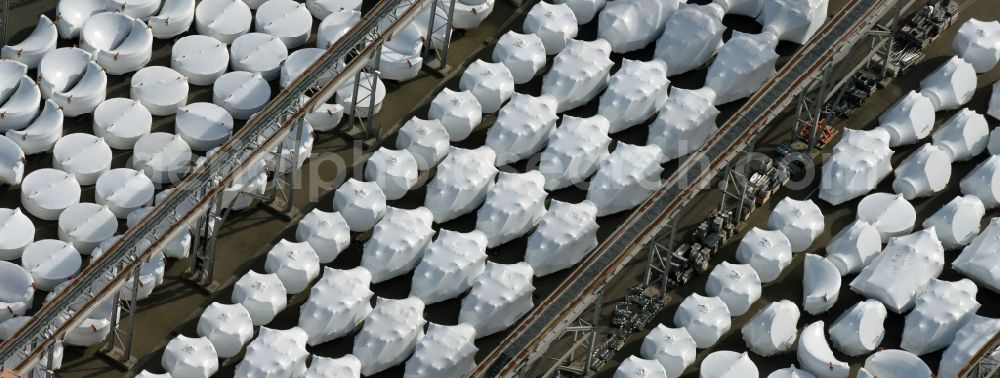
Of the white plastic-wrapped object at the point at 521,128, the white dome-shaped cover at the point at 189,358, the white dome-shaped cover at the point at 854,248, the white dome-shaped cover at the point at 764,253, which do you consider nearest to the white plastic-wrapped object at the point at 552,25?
the white plastic-wrapped object at the point at 521,128

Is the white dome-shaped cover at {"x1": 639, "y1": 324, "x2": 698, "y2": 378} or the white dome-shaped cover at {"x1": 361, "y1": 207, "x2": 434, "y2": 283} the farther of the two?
the white dome-shaped cover at {"x1": 361, "y1": 207, "x2": 434, "y2": 283}

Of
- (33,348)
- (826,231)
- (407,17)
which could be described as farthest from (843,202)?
(33,348)

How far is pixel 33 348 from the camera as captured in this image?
147 meters

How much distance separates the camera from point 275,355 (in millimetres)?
153125

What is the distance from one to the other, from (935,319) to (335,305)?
36.5 m

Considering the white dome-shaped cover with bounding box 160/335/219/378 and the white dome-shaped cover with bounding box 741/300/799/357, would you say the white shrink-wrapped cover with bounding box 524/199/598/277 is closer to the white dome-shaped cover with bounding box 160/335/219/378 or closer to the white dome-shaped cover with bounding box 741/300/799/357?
the white dome-shaped cover with bounding box 741/300/799/357

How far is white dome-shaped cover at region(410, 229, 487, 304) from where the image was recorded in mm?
158625

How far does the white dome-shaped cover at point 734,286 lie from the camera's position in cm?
15875

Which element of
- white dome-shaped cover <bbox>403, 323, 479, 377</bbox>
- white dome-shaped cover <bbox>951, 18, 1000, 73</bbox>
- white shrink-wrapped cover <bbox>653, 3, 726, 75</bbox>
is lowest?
white dome-shaped cover <bbox>403, 323, 479, 377</bbox>

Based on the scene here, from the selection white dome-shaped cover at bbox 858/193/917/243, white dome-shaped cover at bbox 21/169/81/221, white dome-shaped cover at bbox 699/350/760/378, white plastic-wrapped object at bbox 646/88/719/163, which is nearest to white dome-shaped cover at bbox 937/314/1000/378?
white dome-shaped cover at bbox 858/193/917/243

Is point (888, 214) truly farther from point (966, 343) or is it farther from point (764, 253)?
point (966, 343)

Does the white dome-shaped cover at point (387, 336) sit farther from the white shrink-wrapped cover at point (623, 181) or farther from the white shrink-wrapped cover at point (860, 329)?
the white shrink-wrapped cover at point (860, 329)

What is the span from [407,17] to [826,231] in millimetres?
30016

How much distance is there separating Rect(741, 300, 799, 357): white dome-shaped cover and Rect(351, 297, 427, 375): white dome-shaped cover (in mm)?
20072
